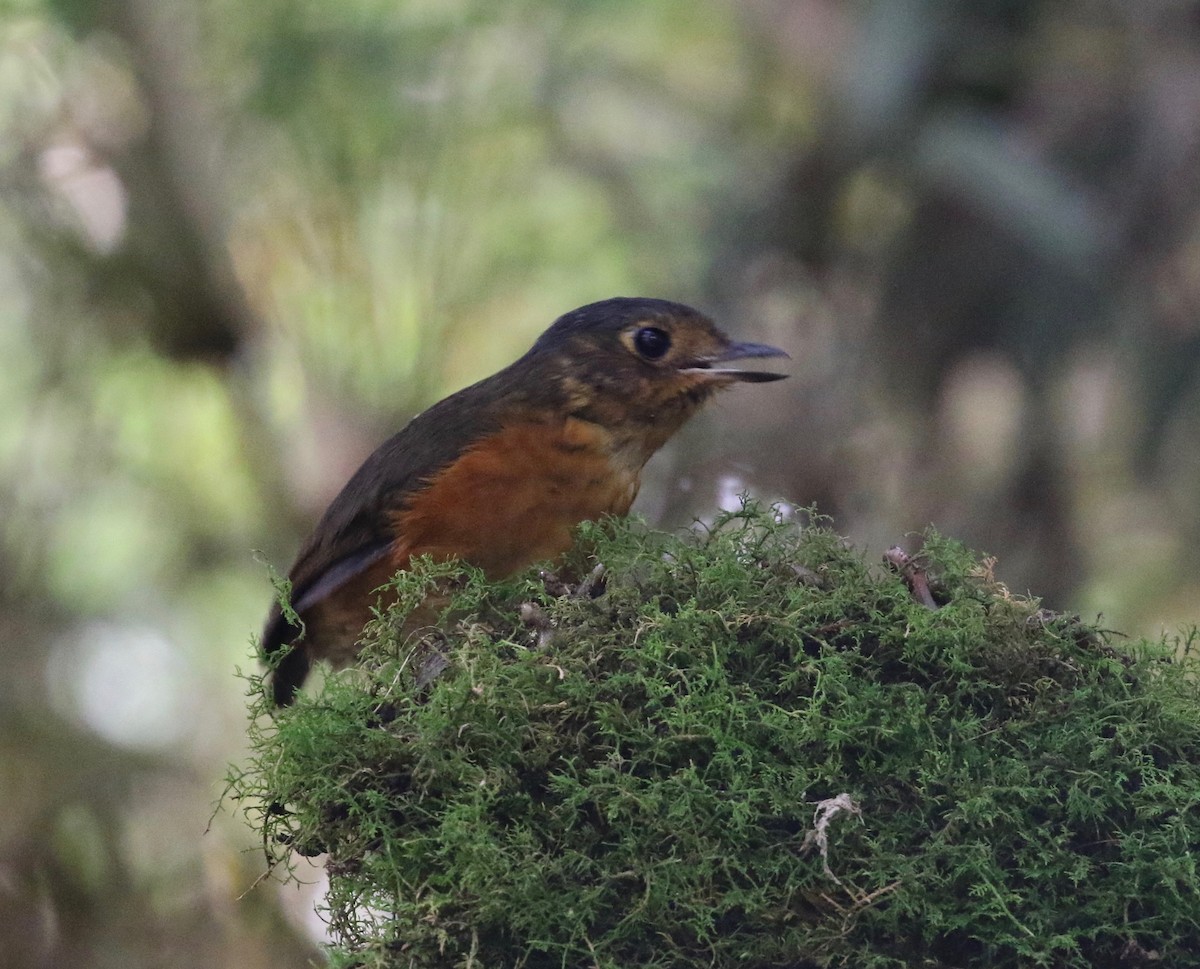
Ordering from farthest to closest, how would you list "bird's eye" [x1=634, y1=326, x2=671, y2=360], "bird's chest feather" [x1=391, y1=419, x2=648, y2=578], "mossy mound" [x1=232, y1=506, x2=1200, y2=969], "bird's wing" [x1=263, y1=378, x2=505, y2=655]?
"bird's eye" [x1=634, y1=326, x2=671, y2=360] → "bird's wing" [x1=263, y1=378, x2=505, y2=655] → "bird's chest feather" [x1=391, y1=419, x2=648, y2=578] → "mossy mound" [x1=232, y1=506, x2=1200, y2=969]

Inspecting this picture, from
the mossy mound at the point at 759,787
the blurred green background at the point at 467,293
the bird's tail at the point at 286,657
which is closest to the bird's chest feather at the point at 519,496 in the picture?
the bird's tail at the point at 286,657

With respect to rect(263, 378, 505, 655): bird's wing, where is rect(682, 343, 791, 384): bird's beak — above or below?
above

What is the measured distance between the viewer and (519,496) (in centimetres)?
330

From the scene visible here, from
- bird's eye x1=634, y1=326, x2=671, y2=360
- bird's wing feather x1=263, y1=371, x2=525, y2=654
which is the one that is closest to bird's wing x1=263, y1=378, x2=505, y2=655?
bird's wing feather x1=263, y1=371, x2=525, y2=654

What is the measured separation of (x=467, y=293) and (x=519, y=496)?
2.94 m

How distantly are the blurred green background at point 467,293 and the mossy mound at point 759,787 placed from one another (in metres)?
2.40

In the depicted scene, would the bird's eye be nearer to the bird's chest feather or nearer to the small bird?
the small bird

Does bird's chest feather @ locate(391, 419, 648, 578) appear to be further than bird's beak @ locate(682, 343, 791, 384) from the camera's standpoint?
No

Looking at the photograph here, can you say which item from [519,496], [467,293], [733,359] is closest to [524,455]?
[519,496]

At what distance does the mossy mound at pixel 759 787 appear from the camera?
1.94m

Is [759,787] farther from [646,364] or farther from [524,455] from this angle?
[646,364]

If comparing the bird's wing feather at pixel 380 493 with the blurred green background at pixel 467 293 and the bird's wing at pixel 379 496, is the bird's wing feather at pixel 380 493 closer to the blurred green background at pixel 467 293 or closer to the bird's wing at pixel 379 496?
the bird's wing at pixel 379 496

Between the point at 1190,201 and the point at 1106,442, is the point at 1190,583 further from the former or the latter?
the point at 1190,201

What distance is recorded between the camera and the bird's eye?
3.58 m
